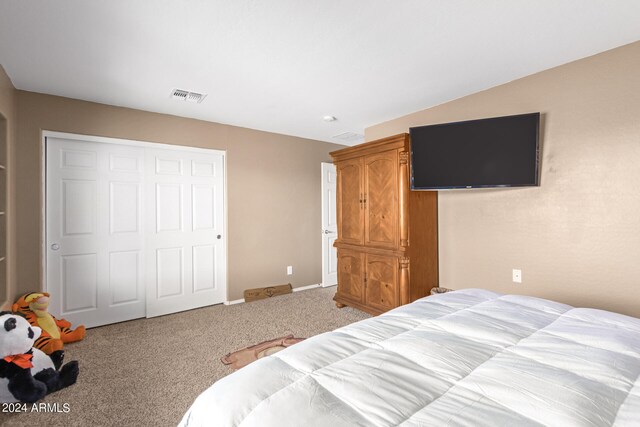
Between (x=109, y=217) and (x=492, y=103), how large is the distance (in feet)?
13.3

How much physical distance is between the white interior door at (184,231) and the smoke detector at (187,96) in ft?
2.69

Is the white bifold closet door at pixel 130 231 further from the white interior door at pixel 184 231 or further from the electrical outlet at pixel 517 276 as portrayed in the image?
the electrical outlet at pixel 517 276

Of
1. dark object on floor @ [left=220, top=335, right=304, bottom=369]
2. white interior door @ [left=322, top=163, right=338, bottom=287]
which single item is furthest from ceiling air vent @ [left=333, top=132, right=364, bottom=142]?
dark object on floor @ [left=220, top=335, right=304, bottom=369]

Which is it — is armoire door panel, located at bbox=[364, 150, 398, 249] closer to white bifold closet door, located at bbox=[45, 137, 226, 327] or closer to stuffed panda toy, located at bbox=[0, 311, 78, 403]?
white bifold closet door, located at bbox=[45, 137, 226, 327]

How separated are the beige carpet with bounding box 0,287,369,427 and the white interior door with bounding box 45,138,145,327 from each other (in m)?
0.26

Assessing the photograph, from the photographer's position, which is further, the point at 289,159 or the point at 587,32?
the point at 289,159

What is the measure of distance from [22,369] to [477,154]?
371 cm

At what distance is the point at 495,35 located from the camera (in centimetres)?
209

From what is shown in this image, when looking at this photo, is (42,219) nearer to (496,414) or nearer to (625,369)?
(496,414)

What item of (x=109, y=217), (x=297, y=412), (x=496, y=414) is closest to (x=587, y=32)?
(x=496, y=414)

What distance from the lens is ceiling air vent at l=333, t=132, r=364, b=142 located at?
15.4 feet

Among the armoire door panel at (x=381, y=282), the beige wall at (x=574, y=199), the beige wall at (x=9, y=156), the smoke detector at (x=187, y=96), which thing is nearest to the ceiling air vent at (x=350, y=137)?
the beige wall at (x=574, y=199)

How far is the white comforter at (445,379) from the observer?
32.0 inches

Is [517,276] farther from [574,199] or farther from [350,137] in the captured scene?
[350,137]
